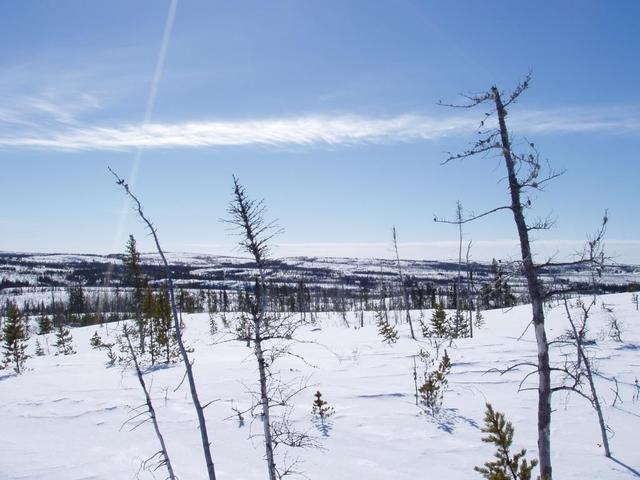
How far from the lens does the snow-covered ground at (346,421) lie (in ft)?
34.8

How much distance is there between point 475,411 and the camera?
13617 millimetres

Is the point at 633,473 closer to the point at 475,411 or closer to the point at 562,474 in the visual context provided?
the point at 562,474

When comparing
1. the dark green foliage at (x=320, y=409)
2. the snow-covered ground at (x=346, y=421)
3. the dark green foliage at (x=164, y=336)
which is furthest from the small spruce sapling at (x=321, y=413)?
the dark green foliage at (x=164, y=336)

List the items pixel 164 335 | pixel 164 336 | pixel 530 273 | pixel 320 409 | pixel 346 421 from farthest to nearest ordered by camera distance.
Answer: pixel 164 335 < pixel 164 336 < pixel 320 409 < pixel 346 421 < pixel 530 273

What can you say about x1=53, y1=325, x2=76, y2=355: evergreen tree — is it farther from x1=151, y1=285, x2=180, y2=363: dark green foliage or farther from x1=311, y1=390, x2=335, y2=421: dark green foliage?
x1=311, y1=390, x2=335, y2=421: dark green foliage

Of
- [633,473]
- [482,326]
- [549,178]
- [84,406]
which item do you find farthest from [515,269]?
[482,326]

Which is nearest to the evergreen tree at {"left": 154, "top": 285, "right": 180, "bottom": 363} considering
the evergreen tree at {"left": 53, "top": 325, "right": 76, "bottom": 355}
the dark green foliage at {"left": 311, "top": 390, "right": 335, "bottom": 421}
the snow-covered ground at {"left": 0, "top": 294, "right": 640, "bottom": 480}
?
the snow-covered ground at {"left": 0, "top": 294, "right": 640, "bottom": 480}

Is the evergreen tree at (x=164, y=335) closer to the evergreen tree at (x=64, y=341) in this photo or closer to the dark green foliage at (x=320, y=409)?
the dark green foliage at (x=320, y=409)

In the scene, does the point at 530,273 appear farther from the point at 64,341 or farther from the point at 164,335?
the point at 64,341

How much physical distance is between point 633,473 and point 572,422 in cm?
317

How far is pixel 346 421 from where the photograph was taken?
44.0 ft

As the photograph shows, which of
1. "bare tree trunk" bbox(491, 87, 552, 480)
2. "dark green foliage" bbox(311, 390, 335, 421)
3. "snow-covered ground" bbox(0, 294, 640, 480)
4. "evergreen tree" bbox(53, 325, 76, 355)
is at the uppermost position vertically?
"bare tree trunk" bbox(491, 87, 552, 480)

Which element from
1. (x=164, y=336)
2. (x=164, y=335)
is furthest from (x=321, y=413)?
(x=164, y=335)

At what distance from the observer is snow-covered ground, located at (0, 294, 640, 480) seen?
418 inches
